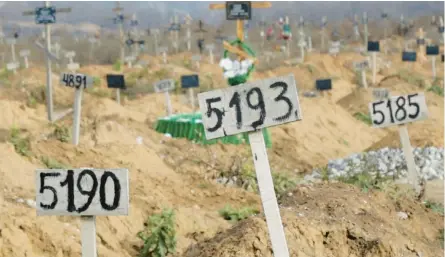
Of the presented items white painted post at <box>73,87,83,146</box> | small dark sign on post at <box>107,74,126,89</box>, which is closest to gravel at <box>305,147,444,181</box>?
white painted post at <box>73,87,83,146</box>

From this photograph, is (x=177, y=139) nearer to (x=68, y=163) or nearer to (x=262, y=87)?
(x=68, y=163)

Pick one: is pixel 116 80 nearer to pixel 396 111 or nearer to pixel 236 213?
pixel 396 111

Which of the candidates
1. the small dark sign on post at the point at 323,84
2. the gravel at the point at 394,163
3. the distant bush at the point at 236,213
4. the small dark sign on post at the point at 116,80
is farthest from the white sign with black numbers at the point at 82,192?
the small dark sign on post at the point at 323,84

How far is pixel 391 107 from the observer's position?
29.9ft

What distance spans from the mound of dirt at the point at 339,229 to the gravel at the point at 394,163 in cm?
299

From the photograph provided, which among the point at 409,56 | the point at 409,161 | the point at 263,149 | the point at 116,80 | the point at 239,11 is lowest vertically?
the point at 409,161

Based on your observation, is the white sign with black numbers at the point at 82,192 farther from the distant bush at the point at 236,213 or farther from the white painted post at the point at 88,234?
the distant bush at the point at 236,213

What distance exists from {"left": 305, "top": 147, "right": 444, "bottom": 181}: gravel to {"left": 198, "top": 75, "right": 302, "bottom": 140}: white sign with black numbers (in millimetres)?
6023

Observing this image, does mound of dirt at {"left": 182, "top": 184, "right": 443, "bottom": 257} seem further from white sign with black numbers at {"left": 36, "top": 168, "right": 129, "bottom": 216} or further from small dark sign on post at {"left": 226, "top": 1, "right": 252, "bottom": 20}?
small dark sign on post at {"left": 226, "top": 1, "right": 252, "bottom": 20}

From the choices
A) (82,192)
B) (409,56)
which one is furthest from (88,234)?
(409,56)

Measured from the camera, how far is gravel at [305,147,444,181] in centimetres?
1114

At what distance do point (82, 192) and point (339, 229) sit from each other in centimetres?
218

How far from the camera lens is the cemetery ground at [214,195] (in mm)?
5965

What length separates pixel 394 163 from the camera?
11.6 metres
